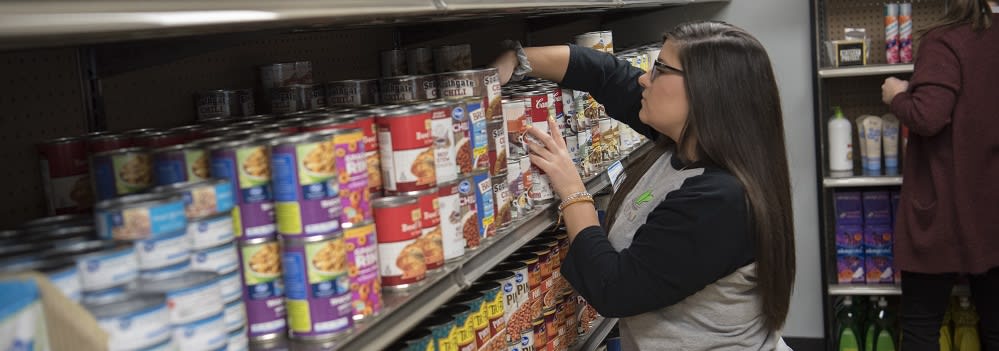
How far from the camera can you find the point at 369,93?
77.5 inches

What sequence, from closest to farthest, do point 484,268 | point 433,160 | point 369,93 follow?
point 433,160
point 484,268
point 369,93

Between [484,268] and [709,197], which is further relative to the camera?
[709,197]

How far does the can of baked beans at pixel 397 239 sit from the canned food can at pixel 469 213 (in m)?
0.21

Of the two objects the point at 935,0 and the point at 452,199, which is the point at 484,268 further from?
the point at 935,0

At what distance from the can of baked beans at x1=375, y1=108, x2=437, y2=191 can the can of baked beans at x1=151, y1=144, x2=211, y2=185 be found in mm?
336

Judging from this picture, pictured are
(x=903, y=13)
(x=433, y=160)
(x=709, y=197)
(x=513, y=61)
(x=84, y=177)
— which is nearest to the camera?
(x=84, y=177)

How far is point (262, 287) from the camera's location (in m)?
1.24

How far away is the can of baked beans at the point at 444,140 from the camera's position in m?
1.58

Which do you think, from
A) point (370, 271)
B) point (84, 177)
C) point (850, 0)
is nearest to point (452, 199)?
point (370, 271)

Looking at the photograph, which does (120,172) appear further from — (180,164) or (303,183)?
(303,183)

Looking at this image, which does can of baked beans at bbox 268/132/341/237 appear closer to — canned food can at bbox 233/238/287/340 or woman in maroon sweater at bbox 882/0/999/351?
canned food can at bbox 233/238/287/340

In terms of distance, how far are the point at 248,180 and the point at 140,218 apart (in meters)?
0.21

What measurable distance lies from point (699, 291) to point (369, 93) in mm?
942

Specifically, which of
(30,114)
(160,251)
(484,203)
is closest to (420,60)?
(484,203)
